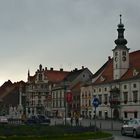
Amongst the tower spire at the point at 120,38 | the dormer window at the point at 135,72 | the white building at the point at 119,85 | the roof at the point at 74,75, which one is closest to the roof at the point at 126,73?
the white building at the point at 119,85

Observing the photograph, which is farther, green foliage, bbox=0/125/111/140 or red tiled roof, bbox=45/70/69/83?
red tiled roof, bbox=45/70/69/83

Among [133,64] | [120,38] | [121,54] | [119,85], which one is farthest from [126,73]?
[120,38]

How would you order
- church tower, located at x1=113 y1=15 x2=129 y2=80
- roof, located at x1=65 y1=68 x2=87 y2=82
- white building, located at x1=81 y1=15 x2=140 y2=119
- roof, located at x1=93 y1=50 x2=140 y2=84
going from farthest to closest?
roof, located at x1=65 y1=68 x2=87 y2=82
church tower, located at x1=113 y1=15 x2=129 y2=80
roof, located at x1=93 y1=50 x2=140 y2=84
white building, located at x1=81 y1=15 x2=140 y2=119

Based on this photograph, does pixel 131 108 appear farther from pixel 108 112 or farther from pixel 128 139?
pixel 128 139

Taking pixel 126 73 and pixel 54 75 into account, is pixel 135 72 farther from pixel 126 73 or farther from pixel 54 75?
pixel 54 75

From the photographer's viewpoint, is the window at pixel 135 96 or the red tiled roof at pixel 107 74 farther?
the red tiled roof at pixel 107 74

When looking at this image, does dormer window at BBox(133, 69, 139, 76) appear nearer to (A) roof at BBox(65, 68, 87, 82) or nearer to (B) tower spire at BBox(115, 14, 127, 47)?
(B) tower spire at BBox(115, 14, 127, 47)

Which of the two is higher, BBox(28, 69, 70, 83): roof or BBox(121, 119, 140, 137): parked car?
BBox(28, 69, 70, 83): roof

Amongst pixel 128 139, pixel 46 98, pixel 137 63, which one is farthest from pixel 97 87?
pixel 128 139

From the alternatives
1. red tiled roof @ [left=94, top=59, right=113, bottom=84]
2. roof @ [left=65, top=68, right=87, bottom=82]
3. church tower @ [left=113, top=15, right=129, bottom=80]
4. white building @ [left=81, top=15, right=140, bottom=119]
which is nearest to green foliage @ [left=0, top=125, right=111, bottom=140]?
white building @ [left=81, top=15, right=140, bottom=119]

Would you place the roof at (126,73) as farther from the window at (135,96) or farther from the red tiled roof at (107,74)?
the window at (135,96)

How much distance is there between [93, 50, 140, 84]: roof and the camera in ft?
306

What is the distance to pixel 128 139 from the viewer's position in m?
32.8

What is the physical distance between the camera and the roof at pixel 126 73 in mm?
93312
